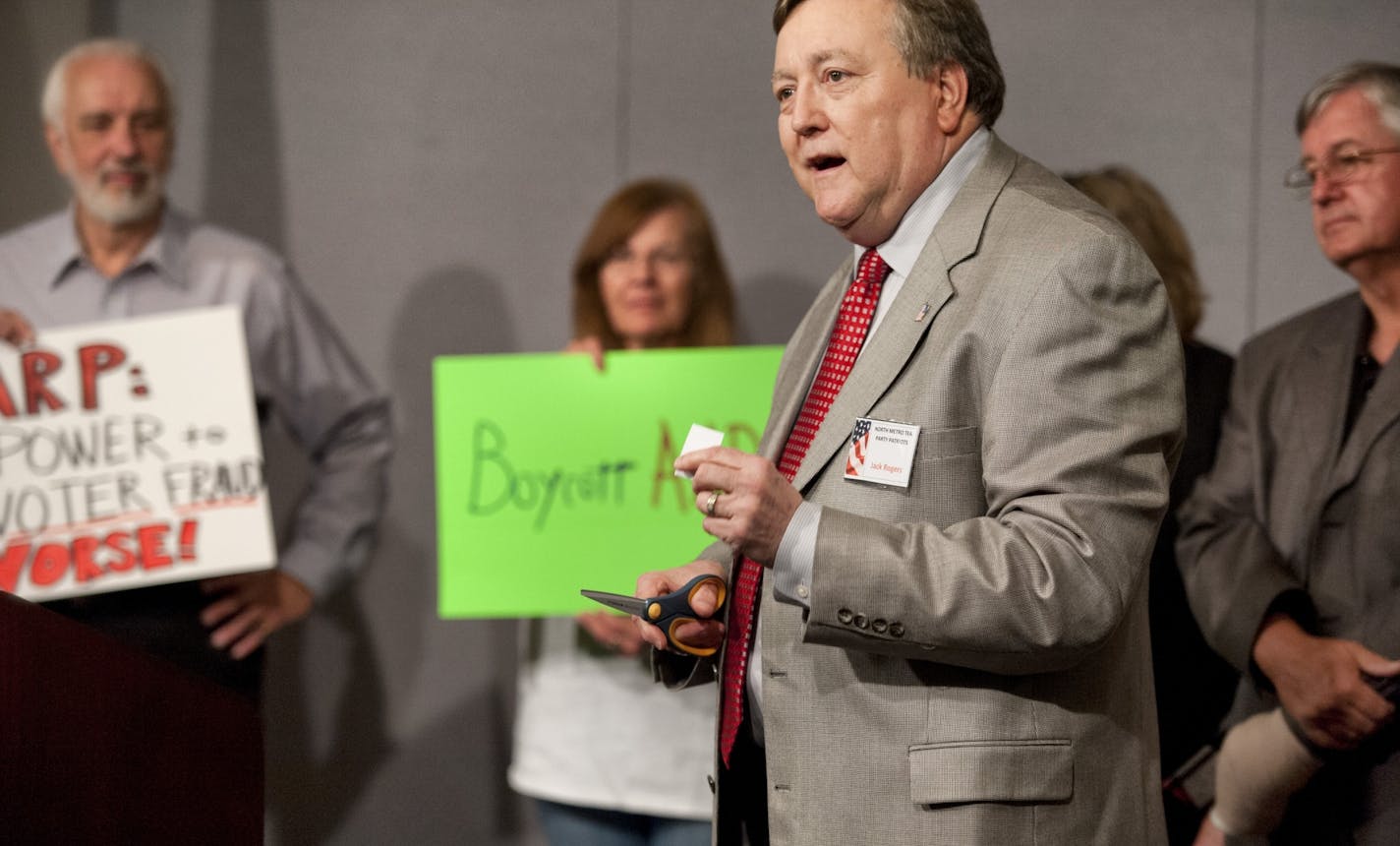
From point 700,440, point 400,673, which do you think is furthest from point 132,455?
point 700,440

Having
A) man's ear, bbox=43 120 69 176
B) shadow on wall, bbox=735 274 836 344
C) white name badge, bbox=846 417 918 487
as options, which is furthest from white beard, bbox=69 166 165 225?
white name badge, bbox=846 417 918 487

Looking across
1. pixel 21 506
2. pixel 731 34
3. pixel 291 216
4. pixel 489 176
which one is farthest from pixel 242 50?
pixel 21 506

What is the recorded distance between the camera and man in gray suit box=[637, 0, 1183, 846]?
140cm

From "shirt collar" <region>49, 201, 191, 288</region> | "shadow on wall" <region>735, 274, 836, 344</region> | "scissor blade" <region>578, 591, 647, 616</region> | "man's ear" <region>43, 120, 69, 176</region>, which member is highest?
"man's ear" <region>43, 120, 69, 176</region>

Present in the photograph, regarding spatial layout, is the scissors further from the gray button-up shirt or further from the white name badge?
the gray button-up shirt

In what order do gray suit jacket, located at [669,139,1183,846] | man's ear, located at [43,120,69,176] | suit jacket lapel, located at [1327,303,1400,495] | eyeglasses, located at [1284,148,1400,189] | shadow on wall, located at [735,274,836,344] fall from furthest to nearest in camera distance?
shadow on wall, located at [735,274,836,344] → man's ear, located at [43,120,69,176] → eyeglasses, located at [1284,148,1400,189] → suit jacket lapel, located at [1327,303,1400,495] → gray suit jacket, located at [669,139,1183,846]

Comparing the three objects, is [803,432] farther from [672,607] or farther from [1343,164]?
[1343,164]

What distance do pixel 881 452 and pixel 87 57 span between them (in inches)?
99.1

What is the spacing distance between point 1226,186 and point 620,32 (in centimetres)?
174

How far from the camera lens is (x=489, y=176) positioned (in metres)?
3.96

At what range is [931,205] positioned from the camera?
1688mm

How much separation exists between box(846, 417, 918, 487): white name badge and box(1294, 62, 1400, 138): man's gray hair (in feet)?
4.75

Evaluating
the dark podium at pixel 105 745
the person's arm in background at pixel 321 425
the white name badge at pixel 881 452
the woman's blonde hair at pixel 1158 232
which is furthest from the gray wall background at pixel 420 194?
the dark podium at pixel 105 745

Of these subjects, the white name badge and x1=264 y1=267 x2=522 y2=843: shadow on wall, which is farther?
x1=264 y1=267 x2=522 y2=843: shadow on wall
